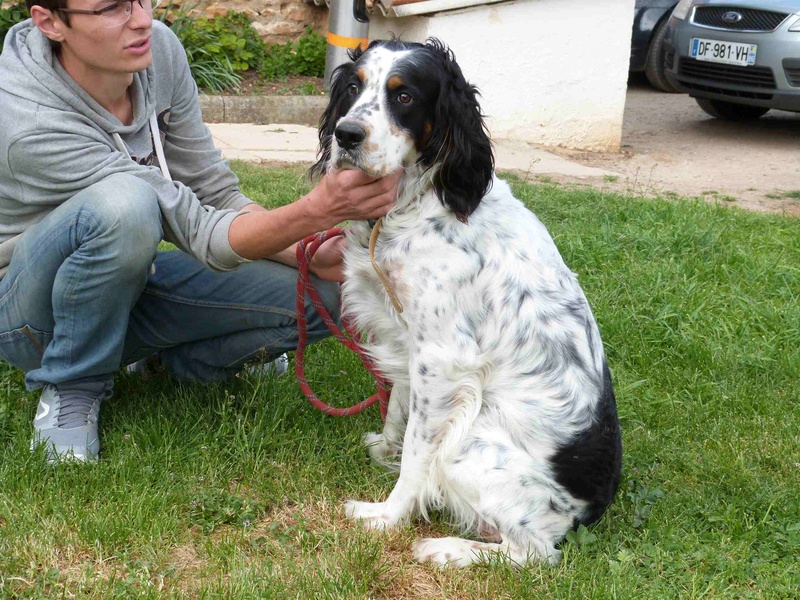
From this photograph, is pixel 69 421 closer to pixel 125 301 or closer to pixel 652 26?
pixel 125 301

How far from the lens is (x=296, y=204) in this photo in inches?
104

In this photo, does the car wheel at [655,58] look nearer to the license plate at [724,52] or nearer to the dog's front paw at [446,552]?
the license plate at [724,52]

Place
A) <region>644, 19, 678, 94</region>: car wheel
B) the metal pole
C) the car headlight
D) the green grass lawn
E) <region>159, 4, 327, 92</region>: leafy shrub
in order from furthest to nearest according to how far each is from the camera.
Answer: <region>644, 19, 678, 94</region>: car wheel < the car headlight < <region>159, 4, 327, 92</region>: leafy shrub < the metal pole < the green grass lawn

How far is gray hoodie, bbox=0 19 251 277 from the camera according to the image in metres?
2.68

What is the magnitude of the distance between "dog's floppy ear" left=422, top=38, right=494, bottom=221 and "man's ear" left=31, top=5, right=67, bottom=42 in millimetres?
1115

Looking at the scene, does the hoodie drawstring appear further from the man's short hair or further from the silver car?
the silver car

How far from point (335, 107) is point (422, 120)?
1.10 ft

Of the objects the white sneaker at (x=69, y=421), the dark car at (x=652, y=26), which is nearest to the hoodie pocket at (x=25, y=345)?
the white sneaker at (x=69, y=421)

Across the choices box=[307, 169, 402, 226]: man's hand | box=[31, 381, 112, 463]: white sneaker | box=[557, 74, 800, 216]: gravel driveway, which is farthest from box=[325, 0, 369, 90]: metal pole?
box=[307, 169, 402, 226]: man's hand

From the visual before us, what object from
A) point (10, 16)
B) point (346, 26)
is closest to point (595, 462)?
point (346, 26)

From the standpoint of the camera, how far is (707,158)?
7.91 meters

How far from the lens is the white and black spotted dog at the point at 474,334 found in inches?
101

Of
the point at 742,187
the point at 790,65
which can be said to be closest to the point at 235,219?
the point at 742,187

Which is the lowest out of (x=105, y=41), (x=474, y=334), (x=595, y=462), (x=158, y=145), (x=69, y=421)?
(x=69, y=421)
